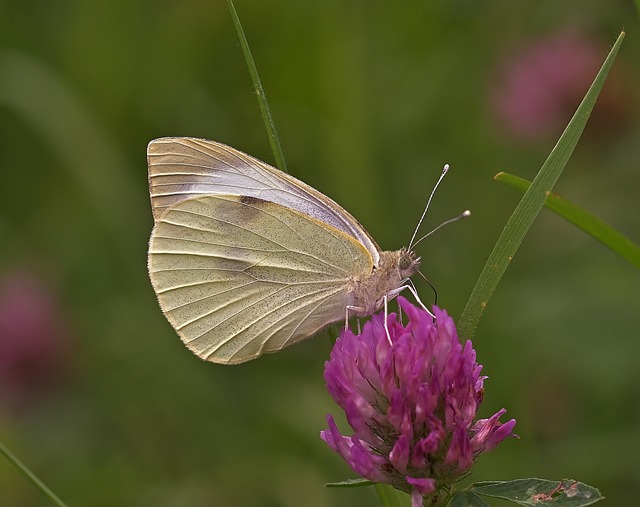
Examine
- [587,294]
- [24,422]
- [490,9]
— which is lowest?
[24,422]

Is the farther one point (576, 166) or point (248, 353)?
point (576, 166)

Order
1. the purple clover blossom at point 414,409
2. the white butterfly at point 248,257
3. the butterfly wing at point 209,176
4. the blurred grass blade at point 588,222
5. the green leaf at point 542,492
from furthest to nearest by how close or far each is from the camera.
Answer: the butterfly wing at point 209,176 → the white butterfly at point 248,257 → the blurred grass blade at point 588,222 → the purple clover blossom at point 414,409 → the green leaf at point 542,492

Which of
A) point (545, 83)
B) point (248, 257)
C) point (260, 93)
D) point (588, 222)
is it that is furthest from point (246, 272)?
point (545, 83)

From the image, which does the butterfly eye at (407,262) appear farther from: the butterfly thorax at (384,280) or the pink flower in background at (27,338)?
the pink flower in background at (27,338)

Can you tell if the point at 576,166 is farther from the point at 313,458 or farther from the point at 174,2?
the point at 174,2

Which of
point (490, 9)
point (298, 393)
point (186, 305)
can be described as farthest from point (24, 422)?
point (490, 9)

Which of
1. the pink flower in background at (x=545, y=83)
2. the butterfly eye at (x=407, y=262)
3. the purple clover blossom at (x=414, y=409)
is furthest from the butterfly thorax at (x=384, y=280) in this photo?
the pink flower in background at (x=545, y=83)

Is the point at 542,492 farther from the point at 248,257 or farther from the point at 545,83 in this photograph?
Answer: the point at 545,83
